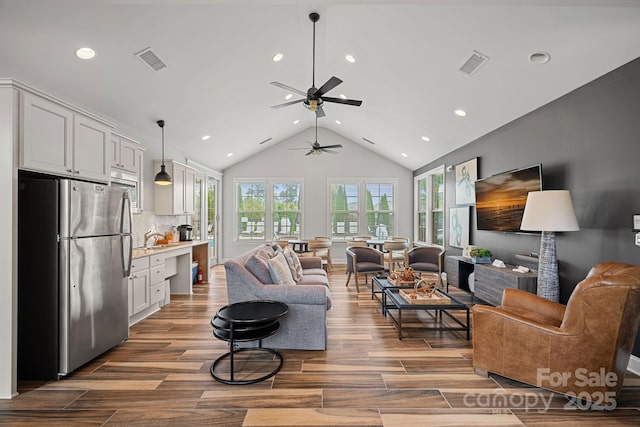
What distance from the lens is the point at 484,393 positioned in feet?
7.93

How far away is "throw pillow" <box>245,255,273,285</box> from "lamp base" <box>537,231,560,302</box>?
8.82 ft

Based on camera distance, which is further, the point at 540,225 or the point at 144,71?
the point at 144,71

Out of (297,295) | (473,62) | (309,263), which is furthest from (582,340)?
(309,263)

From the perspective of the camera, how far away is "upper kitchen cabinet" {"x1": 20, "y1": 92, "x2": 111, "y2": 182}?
2432 millimetres

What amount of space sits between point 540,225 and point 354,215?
19.6 feet

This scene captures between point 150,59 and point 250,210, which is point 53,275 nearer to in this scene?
point 150,59

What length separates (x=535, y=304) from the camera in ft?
9.25

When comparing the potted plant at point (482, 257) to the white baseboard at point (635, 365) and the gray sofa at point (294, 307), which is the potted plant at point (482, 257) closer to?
the white baseboard at point (635, 365)

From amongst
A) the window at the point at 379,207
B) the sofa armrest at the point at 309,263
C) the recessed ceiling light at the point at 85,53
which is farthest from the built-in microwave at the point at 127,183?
the window at the point at 379,207

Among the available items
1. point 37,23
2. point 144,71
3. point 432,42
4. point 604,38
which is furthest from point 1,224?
point 604,38

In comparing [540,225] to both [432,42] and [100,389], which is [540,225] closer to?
[432,42]

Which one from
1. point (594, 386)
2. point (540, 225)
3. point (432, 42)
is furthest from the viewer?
point (432, 42)

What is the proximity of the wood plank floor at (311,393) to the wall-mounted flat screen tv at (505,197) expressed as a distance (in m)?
1.79

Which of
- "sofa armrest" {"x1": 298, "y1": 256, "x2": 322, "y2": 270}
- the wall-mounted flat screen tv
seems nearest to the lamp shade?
the wall-mounted flat screen tv
